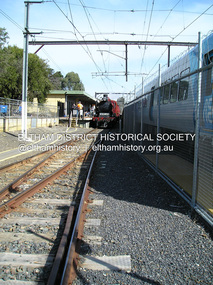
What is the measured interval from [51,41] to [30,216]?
1487cm

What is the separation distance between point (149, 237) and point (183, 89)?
3.61 m

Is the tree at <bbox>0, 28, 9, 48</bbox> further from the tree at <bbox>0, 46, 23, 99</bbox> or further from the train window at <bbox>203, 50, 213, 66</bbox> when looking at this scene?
the train window at <bbox>203, 50, 213, 66</bbox>

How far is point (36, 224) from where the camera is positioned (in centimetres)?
427

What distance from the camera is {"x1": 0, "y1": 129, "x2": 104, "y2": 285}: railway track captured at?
304cm

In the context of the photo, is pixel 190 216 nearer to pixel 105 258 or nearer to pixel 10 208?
pixel 105 258

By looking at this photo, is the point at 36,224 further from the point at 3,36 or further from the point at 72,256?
the point at 3,36

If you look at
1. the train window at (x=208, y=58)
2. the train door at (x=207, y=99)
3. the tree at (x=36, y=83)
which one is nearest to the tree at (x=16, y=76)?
the tree at (x=36, y=83)

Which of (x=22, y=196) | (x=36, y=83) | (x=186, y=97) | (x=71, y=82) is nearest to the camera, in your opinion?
(x=22, y=196)

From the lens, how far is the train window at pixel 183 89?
573 centimetres

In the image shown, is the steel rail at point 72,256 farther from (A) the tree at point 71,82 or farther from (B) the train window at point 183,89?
(A) the tree at point 71,82

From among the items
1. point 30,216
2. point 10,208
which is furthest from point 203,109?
point 10,208

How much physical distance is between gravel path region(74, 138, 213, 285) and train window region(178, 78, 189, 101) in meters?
2.12

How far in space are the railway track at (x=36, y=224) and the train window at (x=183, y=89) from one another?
10.5ft

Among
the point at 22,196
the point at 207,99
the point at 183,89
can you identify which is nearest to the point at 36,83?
the point at 183,89
